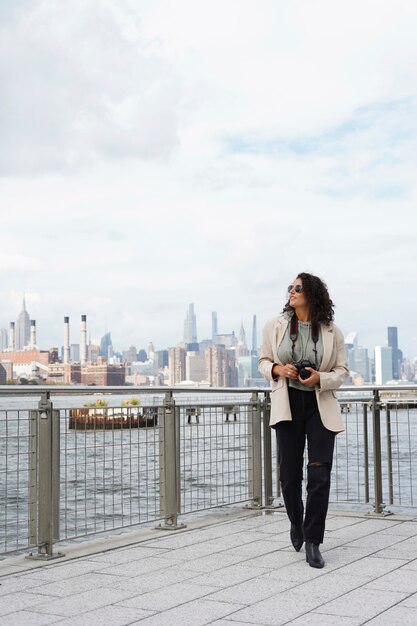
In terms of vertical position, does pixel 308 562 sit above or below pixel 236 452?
below

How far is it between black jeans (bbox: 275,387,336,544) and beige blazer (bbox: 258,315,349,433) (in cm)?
6

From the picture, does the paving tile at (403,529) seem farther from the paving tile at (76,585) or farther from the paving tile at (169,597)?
the paving tile at (76,585)

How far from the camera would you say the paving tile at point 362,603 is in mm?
3713

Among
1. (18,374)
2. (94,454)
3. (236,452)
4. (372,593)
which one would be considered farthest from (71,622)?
(18,374)

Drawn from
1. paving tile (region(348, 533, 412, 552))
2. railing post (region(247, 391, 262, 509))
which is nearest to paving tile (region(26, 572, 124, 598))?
paving tile (region(348, 533, 412, 552))

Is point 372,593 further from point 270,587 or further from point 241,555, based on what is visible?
point 241,555

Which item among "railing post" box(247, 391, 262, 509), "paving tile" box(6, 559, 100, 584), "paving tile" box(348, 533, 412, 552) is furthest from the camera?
"railing post" box(247, 391, 262, 509)

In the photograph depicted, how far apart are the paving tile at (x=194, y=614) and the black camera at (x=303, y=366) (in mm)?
1469

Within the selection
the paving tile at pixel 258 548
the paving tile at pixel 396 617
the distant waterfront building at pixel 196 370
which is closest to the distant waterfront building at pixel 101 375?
the distant waterfront building at pixel 196 370

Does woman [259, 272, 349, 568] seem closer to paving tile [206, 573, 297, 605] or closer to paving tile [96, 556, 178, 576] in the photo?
paving tile [206, 573, 297, 605]

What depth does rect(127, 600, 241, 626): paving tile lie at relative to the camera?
11.8ft

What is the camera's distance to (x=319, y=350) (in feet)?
16.6

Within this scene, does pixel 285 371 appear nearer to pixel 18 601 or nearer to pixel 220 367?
pixel 18 601

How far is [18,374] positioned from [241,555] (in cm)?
18292
